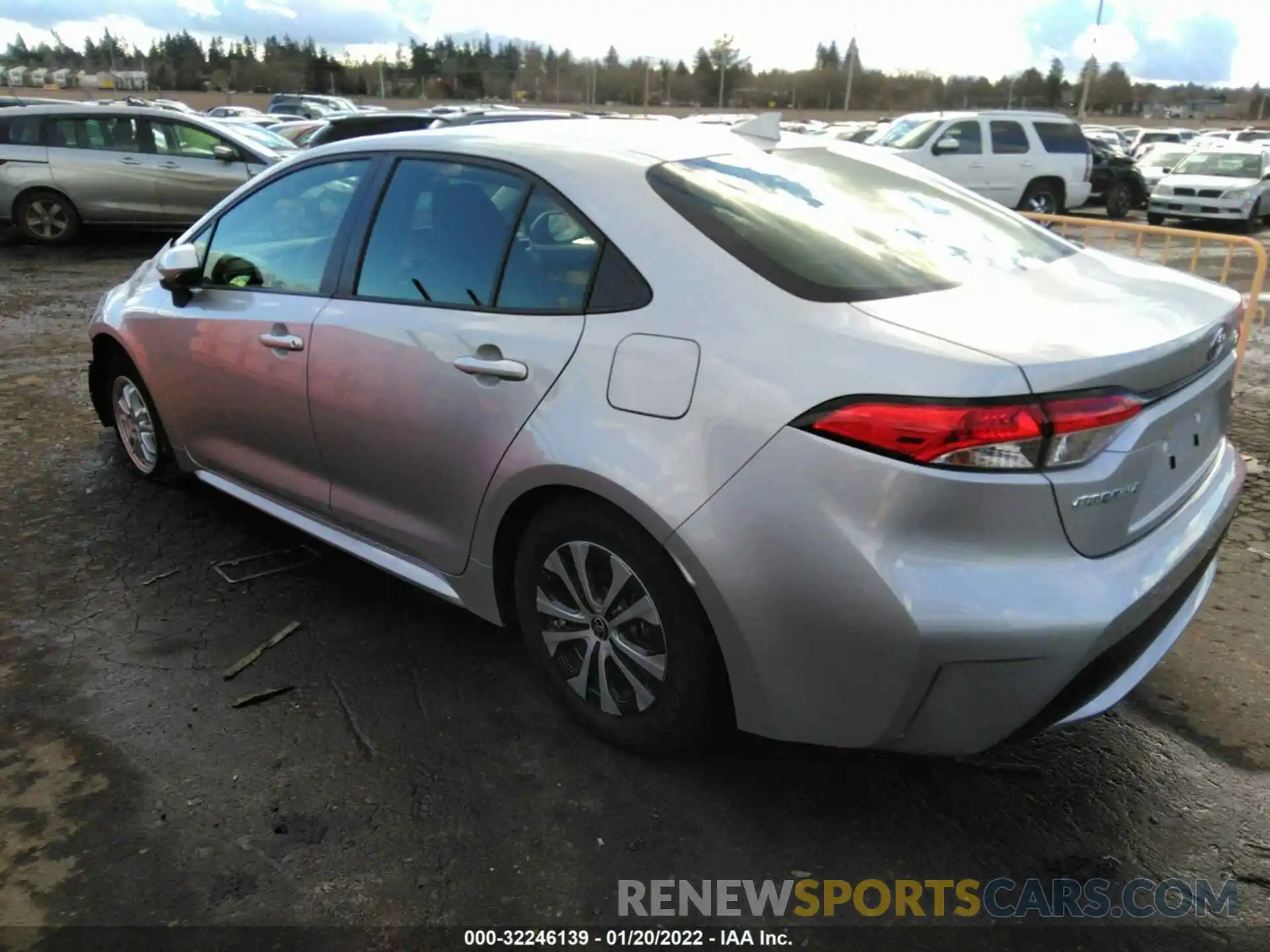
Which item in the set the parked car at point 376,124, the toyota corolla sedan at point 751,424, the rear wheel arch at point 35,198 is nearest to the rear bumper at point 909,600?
the toyota corolla sedan at point 751,424

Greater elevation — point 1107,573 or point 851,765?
point 1107,573

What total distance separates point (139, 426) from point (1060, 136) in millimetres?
16304

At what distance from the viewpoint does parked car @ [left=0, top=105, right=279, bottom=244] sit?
11.9 m

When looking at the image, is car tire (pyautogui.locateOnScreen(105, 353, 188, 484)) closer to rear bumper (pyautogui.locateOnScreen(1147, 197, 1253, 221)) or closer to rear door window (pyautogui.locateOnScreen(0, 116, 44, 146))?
rear door window (pyautogui.locateOnScreen(0, 116, 44, 146))

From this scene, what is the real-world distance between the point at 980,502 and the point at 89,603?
3.19 metres

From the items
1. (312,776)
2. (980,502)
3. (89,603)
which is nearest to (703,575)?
(980,502)

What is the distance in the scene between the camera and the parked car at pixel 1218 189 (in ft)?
56.9

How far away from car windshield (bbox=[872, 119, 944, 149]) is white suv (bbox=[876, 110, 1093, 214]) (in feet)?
0.04

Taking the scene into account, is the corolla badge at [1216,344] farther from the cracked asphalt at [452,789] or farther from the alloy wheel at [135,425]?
the alloy wheel at [135,425]

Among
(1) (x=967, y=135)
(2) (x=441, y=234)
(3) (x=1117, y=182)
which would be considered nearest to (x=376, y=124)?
(1) (x=967, y=135)

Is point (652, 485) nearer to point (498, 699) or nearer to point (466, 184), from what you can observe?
point (498, 699)

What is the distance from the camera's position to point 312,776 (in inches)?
103

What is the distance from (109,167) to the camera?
12016 millimetres

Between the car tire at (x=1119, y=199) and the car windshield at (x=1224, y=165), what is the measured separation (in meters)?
1.05
